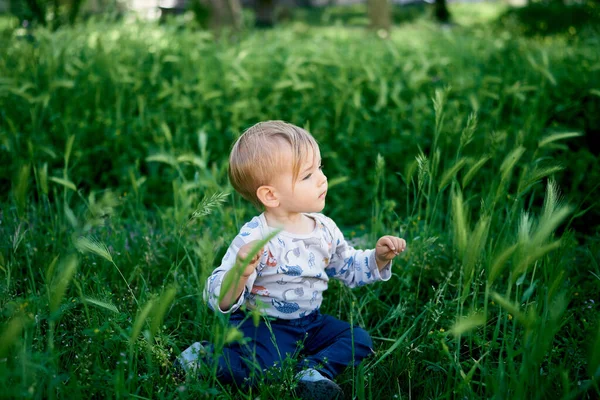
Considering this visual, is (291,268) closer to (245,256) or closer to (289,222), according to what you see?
(289,222)

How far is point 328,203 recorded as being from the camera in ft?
11.3

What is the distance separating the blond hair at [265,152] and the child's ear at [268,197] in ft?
0.08

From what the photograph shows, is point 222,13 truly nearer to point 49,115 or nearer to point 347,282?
point 49,115

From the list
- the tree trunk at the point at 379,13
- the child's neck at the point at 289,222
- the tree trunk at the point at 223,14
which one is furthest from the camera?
the tree trunk at the point at 379,13

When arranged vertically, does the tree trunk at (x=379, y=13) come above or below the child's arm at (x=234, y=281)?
below

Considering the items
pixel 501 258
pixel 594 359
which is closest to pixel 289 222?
pixel 501 258

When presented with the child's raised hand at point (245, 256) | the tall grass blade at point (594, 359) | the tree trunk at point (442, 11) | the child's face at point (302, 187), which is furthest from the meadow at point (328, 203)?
the tree trunk at point (442, 11)

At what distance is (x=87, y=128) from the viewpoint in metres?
3.59

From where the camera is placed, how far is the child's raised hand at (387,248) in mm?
1907

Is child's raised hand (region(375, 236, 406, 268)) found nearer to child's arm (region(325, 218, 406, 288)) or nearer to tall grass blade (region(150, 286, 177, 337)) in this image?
child's arm (region(325, 218, 406, 288))

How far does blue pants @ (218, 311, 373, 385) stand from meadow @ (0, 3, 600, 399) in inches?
2.9

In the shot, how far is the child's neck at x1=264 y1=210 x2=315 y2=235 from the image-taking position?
6.49ft

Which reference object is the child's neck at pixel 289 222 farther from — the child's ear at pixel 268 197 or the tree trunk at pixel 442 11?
the tree trunk at pixel 442 11

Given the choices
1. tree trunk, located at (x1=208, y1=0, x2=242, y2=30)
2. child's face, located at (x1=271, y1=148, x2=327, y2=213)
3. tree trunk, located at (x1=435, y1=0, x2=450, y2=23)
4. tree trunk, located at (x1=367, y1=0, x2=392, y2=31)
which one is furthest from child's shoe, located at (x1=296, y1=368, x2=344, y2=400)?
tree trunk, located at (x1=435, y1=0, x2=450, y2=23)
